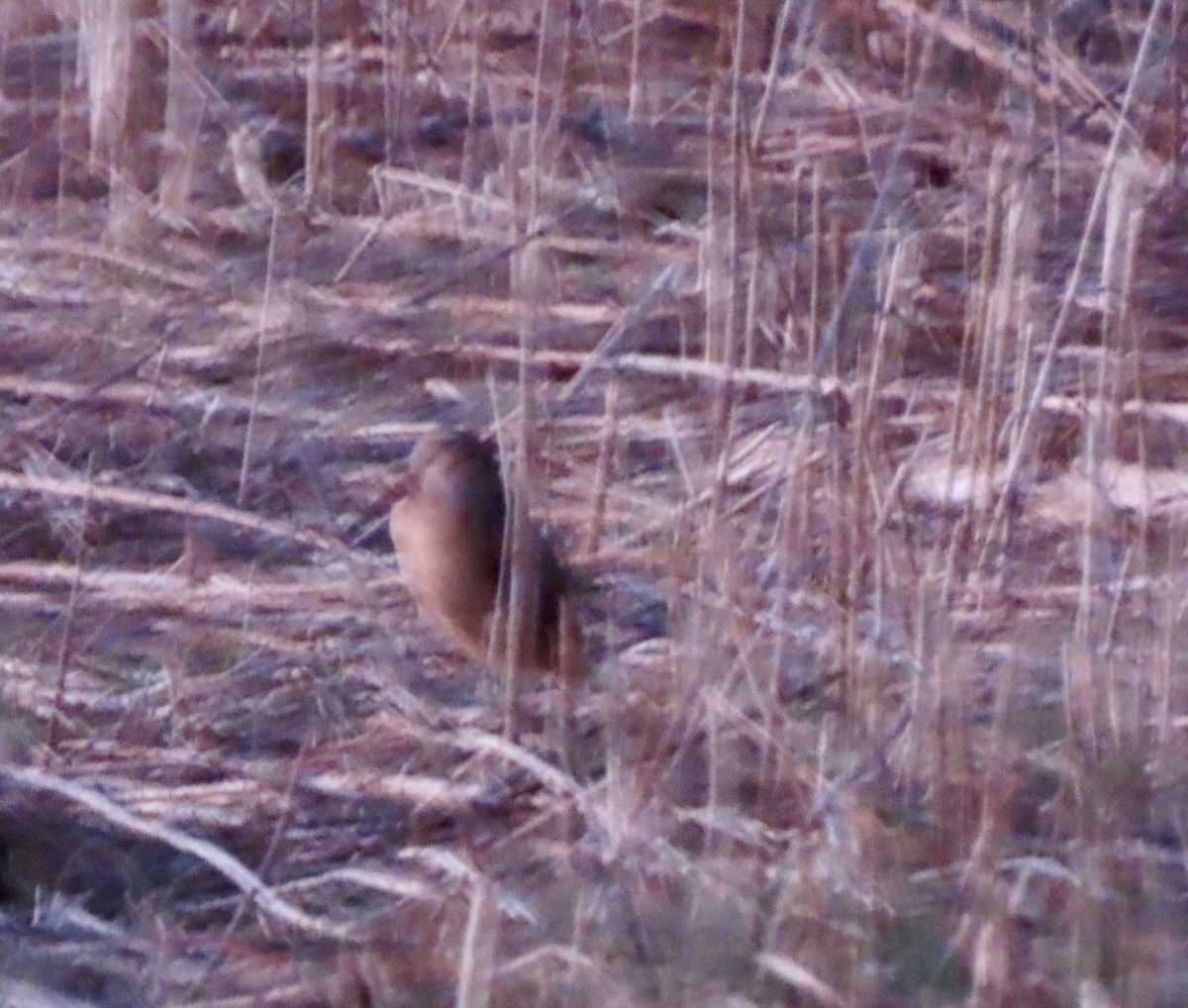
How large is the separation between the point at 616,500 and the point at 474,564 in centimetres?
48

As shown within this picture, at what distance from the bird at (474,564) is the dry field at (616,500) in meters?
0.07

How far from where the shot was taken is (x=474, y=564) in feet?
9.50

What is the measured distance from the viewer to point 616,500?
10.9 ft

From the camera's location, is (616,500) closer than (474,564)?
No

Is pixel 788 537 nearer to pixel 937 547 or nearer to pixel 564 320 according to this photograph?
pixel 937 547

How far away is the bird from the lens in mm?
2707

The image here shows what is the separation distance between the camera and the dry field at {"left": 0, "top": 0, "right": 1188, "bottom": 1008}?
2.27 meters

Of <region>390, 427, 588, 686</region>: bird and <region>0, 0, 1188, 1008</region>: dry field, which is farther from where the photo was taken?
<region>390, 427, 588, 686</region>: bird

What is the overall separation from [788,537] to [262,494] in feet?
3.81

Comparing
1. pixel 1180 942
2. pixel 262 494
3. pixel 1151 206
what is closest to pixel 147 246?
pixel 262 494

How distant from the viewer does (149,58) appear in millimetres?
4391

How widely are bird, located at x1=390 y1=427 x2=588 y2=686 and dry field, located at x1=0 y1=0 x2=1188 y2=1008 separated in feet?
0.23

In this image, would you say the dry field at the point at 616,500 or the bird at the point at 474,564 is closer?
the dry field at the point at 616,500

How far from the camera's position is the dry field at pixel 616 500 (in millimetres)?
2270
